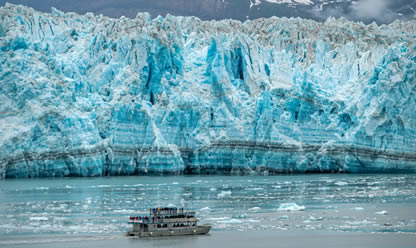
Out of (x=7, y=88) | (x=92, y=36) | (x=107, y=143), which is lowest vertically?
(x=107, y=143)

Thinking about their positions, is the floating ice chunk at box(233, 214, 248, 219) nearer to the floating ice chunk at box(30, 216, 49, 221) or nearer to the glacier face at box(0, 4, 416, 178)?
the floating ice chunk at box(30, 216, 49, 221)

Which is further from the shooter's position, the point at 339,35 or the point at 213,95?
the point at 339,35

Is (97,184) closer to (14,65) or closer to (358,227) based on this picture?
(14,65)

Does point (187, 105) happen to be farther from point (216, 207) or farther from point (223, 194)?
point (216, 207)

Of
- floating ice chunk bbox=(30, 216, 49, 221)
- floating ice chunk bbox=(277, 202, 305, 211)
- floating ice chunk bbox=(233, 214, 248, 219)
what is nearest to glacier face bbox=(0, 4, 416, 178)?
floating ice chunk bbox=(30, 216, 49, 221)

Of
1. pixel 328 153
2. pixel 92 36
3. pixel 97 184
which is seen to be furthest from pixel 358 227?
pixel 92 36

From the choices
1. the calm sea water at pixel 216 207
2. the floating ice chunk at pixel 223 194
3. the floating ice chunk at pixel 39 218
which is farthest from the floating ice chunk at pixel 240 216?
the floating ice chunk at pixel 39 218
